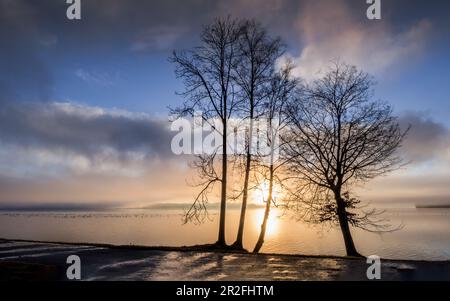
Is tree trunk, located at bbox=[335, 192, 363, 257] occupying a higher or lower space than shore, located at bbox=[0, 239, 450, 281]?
higher

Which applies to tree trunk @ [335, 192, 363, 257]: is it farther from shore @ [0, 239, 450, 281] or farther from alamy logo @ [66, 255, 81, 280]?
alamy logo @ [66, 255, 81, 280]

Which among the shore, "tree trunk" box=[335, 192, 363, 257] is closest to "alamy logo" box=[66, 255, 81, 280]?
the shore

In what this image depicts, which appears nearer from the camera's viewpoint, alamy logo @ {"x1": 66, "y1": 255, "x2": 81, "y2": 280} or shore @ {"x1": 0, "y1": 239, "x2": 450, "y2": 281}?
alamy logo @ {"x1": 66, "y1": 255, "x2": 81, "y2": 280}

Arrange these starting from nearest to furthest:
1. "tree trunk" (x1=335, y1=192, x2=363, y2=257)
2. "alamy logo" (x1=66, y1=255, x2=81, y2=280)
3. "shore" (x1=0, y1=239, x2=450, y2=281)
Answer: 1. "alamy logo" (x1=66, y1=255, x2=81, y2=280)
2. "shore" (x1=0, y1=239, x2=450, y2=281)
3. "tree trunk" (x1=335, y1=192, x2=363, y2=257)

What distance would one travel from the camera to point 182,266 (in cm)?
1506

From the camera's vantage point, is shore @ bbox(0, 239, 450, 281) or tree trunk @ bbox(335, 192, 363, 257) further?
tree trunk @ bbox(335, 192, 363, 257)

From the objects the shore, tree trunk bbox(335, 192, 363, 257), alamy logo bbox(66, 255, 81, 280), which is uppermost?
tree trunk bbox(335, 192, 363, 257)

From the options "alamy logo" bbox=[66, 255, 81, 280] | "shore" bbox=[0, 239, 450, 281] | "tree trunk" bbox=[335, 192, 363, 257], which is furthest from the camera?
"tree trunk" bbox=[335, 192, 363, 257]

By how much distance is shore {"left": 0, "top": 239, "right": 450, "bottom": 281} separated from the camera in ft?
42.1

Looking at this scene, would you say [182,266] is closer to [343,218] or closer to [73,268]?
[73,268]

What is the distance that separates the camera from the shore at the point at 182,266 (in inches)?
505

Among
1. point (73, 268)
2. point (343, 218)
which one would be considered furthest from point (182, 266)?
point (343, 218)

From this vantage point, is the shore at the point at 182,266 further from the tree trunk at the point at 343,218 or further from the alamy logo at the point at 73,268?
the tree trunk at the point at 343,218
